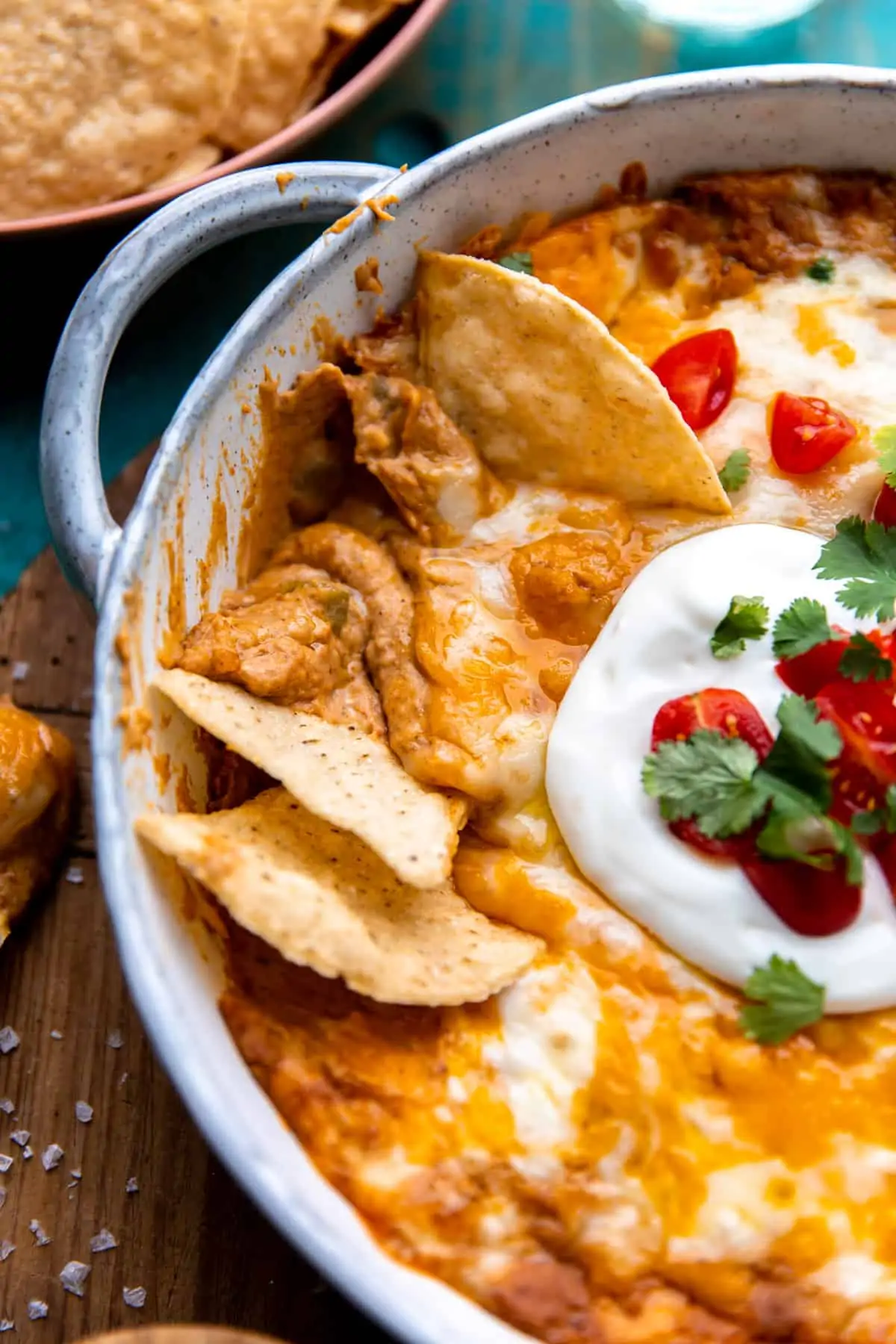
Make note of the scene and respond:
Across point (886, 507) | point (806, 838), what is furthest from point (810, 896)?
point (886, 507)

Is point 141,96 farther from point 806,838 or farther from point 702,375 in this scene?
point 806,838

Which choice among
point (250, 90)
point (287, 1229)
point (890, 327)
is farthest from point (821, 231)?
point (287, 1229)

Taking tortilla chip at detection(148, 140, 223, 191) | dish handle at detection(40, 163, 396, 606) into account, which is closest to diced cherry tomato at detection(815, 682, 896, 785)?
dish handle at detection(40, 163, 396, 606)

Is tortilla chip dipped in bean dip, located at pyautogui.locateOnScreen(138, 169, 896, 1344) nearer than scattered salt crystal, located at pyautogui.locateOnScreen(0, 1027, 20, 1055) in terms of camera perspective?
Yes

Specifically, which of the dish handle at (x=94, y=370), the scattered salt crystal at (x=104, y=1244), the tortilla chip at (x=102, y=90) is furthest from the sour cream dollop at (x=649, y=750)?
the tortilla chip at (x=102, y=90)

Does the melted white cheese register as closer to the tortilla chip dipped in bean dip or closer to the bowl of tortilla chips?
the tortilla chip dipped in bean dip

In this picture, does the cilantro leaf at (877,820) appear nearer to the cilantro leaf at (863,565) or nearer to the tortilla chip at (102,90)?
the cilantro leaf at (863,565)

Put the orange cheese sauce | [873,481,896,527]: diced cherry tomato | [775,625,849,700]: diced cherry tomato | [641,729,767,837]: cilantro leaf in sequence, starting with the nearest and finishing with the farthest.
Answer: the orange cheese sauce < [641,729,767,837]: cilantro leaf < [775,625,849,700]: diced cherry tomato < [873,481,896,527]: diced cherry tomato
